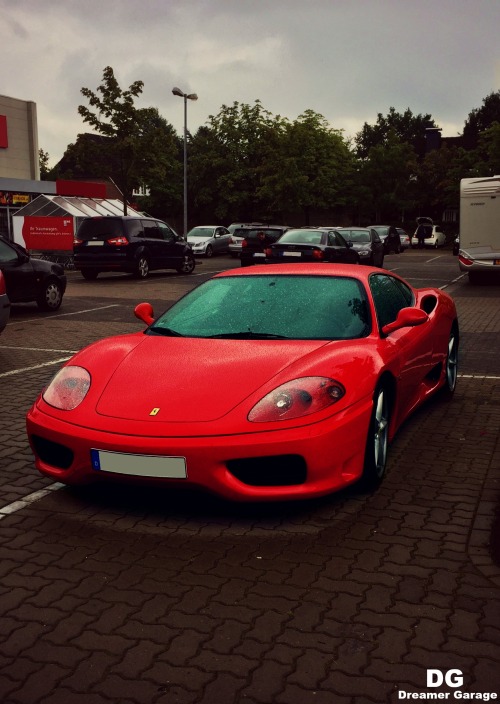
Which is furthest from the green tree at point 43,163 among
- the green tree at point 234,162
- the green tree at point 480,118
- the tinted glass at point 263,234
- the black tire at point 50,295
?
the black tire at point 50,295

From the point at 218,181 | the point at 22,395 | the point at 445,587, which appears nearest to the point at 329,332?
the point at 445,587

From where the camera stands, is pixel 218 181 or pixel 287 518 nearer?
pixel 287 518

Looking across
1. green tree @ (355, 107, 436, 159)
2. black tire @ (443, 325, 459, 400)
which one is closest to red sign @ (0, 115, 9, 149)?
black tire @ (443, 325, 459, 400)

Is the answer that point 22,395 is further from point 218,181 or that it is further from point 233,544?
point 218,181

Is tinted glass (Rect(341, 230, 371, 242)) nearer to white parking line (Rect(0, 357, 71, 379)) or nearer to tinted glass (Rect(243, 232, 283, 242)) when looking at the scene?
tinted glass (Rect(243, 232, 283, 242))

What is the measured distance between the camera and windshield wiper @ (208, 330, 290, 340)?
4926 mm

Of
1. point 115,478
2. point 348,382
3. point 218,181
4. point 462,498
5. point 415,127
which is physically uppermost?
point 415,127

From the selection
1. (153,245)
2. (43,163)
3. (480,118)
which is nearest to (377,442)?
(153,245)

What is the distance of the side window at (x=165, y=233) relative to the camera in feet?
79.8

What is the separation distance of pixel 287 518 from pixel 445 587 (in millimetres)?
1026

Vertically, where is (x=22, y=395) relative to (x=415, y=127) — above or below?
below

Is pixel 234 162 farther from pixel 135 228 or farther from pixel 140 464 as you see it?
pixel 140 464

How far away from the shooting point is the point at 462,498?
15.1ft

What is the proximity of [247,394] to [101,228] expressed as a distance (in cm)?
1926
